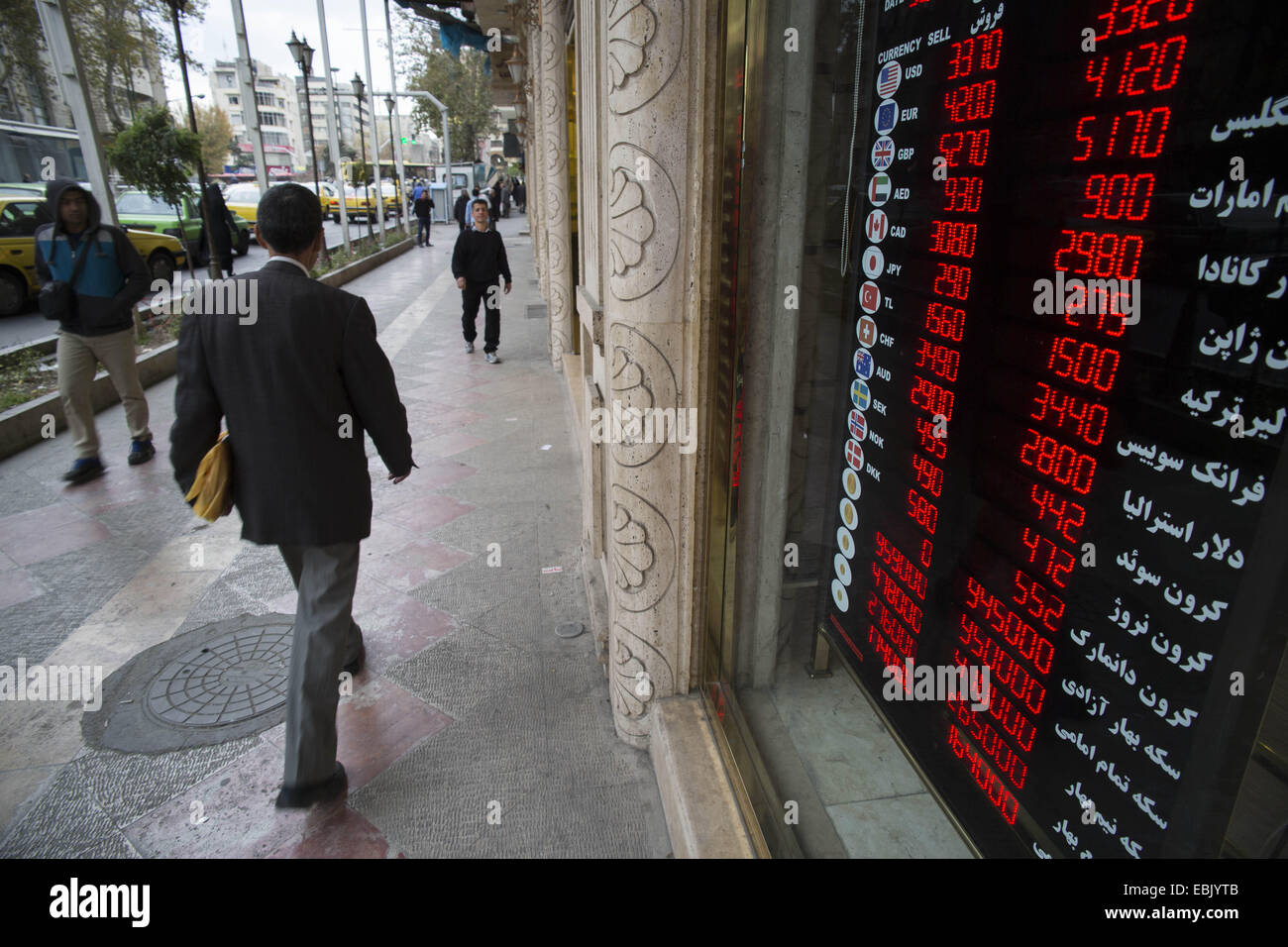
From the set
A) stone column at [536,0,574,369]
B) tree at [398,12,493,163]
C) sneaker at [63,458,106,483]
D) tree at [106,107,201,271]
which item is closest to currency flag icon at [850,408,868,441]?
stone column at [536,0,574,369]

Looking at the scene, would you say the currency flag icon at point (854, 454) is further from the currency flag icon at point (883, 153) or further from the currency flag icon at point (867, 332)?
the currency flag icon at point (883, 153)

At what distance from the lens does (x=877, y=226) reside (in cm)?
196

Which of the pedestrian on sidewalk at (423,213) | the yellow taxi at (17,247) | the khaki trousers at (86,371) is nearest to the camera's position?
the khaki trousers at (86,371)

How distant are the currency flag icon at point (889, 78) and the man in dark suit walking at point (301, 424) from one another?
1.76m

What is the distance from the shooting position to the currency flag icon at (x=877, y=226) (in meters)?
1.92

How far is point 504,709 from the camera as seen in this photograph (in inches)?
129

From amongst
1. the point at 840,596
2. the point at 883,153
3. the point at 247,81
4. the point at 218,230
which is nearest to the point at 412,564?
the point at 840,596

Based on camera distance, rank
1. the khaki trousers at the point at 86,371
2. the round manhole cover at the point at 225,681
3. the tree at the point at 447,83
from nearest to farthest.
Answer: the round manhole cover at the point at 225,681 < the khaki trousers at the point at 86,371 < the tree at the point at 447,83

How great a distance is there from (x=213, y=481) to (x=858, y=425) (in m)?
2.20

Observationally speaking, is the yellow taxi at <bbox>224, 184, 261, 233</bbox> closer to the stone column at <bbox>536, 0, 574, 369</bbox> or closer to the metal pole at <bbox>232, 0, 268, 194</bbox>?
the metal pole at <bbox>232, 0, 268, 194</bbox>

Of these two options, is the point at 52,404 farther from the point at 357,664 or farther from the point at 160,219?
the point at 160,219

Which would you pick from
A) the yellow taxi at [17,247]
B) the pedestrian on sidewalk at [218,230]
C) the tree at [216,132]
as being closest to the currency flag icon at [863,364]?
the pedestrian on sidewalk at [218,230]

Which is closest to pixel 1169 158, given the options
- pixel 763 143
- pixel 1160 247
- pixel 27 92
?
pixel 1160 247
